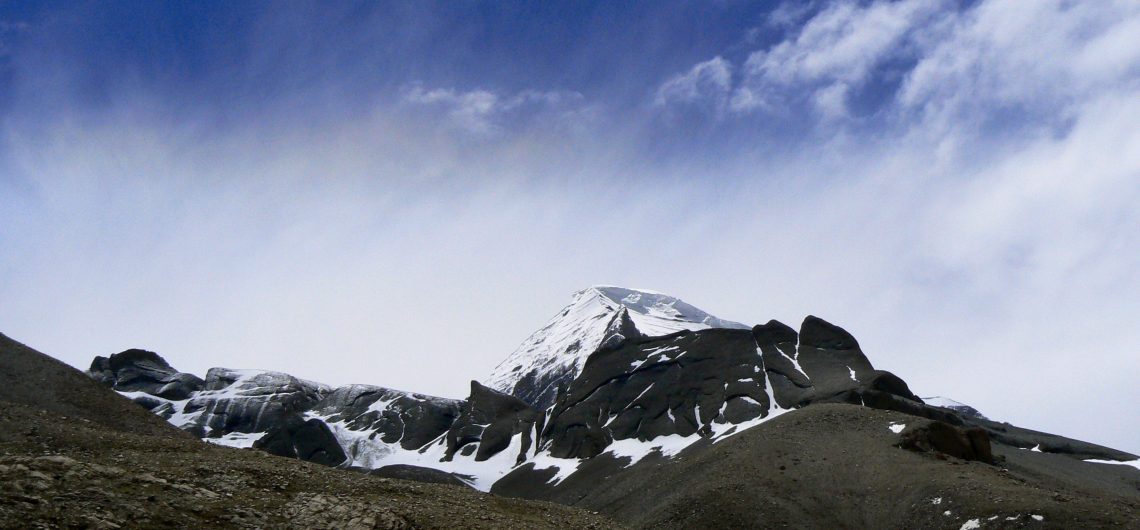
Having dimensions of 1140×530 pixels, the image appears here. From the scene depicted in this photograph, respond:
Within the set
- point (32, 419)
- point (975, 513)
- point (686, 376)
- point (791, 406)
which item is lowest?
point (975, 513)

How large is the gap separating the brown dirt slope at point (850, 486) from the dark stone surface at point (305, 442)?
70.2m

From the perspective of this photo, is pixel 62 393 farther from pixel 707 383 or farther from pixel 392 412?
pixel 392 412

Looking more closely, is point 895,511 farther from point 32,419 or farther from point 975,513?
point 32,419

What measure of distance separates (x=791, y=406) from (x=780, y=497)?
33346 mm

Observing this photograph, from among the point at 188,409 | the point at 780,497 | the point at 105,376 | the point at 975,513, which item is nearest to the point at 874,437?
the point at 780,497

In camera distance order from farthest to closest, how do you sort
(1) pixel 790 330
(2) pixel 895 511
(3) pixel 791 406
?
(1) pixel 790 330 < (3) pixel 791 406 < (2) pixel 895 511

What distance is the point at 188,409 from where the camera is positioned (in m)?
161

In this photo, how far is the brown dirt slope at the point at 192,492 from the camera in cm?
2169

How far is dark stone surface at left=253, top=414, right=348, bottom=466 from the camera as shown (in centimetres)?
13900

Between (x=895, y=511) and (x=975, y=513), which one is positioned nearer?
(x=975, y=513)

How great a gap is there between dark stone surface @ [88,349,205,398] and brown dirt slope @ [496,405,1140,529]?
120m

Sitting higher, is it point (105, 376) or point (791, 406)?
point (105, 376)

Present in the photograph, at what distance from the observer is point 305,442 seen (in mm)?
141875

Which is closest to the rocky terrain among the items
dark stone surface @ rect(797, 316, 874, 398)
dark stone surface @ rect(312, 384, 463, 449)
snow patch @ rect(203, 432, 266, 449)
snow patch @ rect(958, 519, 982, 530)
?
snow patch @ rect(958, 519, 982, 530)
